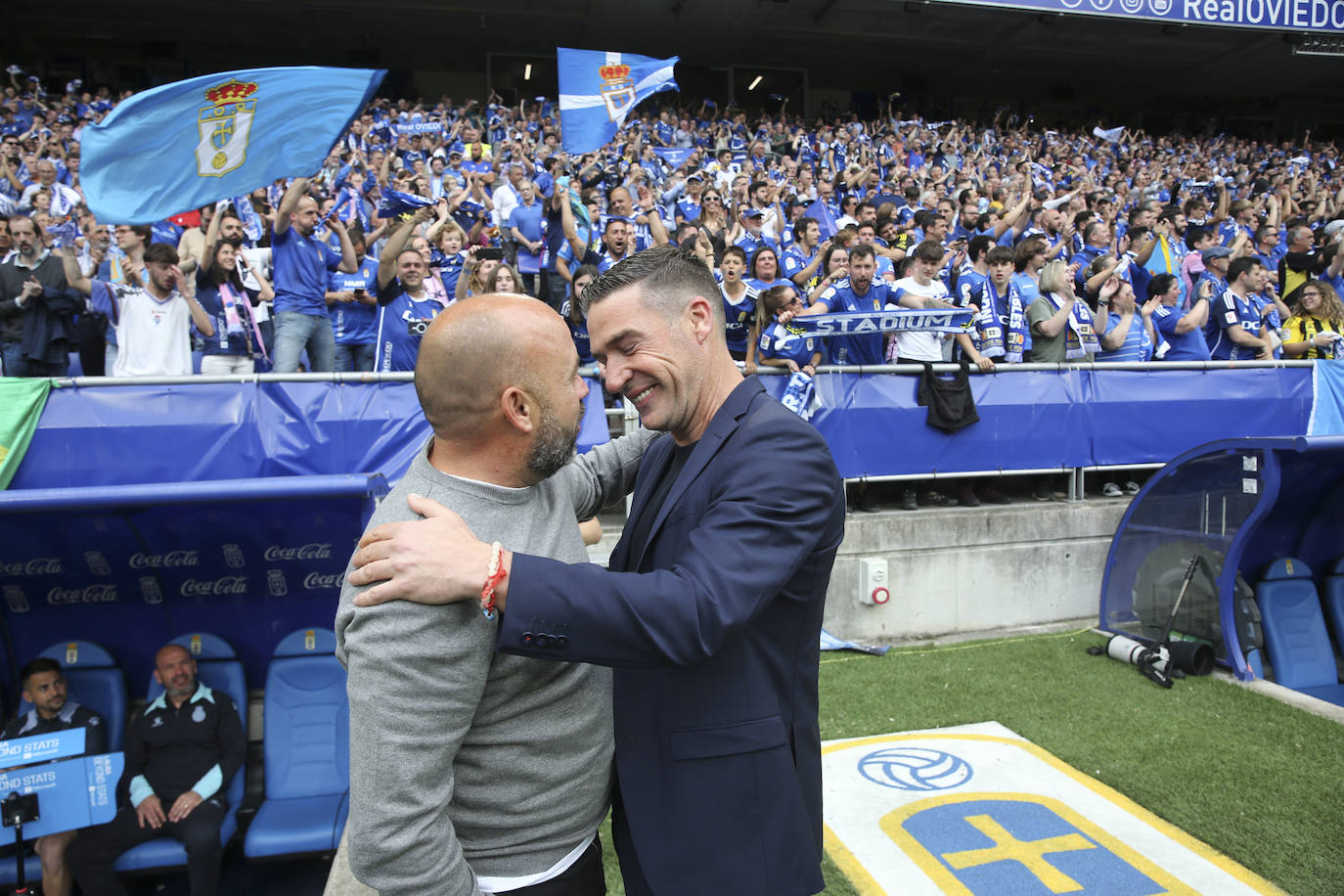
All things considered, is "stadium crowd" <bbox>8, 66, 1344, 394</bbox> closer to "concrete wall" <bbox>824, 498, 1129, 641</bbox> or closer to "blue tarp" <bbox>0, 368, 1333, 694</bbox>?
"blue tarp" <bbox>0, 368, 1333, 694</bbox>

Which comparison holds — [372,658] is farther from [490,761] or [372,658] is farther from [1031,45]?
[1031,45]

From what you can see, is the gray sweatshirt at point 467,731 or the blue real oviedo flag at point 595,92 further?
the blue real oviedo flag at point 595,92

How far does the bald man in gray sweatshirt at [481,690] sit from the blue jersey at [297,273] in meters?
6.39

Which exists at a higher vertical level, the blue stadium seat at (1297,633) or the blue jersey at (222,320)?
the blue jersey at (222,320)

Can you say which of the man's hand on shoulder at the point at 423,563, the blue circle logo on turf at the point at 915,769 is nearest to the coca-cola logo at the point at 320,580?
the blue circle logo on turf at the point at 915,769

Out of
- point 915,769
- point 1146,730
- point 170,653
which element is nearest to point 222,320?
point 170,653

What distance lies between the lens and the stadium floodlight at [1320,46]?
28.1m

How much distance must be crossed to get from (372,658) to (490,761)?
38cm

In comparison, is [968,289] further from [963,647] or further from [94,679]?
[94,679]

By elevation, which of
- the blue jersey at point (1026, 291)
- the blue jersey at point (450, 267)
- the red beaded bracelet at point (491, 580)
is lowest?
the red beaded bracelet at point (491, 580)

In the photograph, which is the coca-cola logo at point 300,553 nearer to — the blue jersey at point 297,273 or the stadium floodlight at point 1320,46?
the blue jersey at point 297,273

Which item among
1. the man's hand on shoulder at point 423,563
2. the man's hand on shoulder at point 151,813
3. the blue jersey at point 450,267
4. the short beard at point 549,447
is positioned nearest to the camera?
the man's hand on shoulder at point 423,563

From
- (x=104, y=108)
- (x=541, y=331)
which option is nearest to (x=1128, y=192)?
(x=541, y=331)

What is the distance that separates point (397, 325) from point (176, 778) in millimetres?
3977
